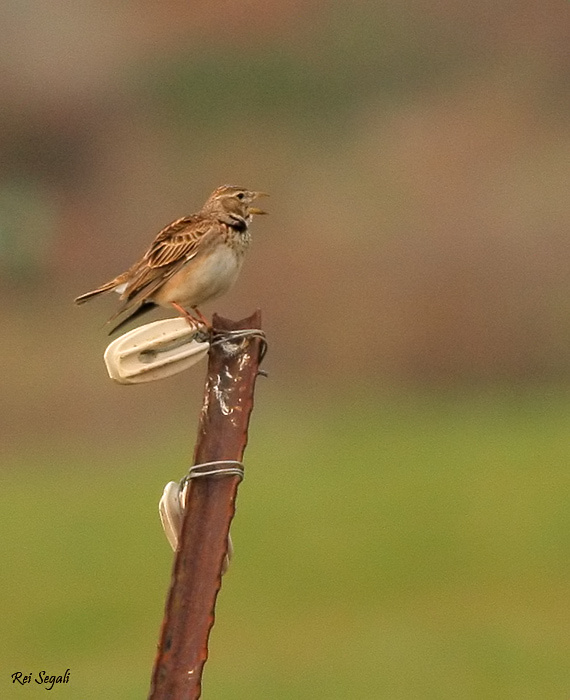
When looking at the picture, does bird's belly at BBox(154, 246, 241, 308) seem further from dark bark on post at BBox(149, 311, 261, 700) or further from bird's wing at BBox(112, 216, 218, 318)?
dark bark on post at BBox(149, 311, 261, 700)

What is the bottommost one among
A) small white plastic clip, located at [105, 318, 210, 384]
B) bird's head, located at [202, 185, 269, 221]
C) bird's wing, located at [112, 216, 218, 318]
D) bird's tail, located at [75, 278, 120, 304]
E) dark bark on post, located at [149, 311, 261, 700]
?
dark bark on post, located at [149, 311, 261, 700]

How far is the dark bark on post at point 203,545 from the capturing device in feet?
15.0

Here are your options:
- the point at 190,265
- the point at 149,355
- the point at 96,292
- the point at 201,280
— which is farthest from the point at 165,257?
the point at 149,355

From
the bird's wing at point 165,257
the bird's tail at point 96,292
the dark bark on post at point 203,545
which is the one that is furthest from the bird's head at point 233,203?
the dark bark on post at point 203,545

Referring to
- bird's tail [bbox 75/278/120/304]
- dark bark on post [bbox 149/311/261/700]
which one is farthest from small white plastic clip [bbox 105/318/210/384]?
bird's tail [bbox 75/278/120/304]

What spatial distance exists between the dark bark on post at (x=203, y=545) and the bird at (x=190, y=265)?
2388mm

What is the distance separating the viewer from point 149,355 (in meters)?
5.02

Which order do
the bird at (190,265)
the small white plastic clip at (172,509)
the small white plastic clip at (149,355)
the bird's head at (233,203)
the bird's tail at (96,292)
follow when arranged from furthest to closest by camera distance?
the bird's head at (233,203), the bird at (190,265), the bird's tail at (96,292), the small white plastic clip at (149,355), the small white plastic clip at (172,509)

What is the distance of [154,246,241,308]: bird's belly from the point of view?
7562 mm

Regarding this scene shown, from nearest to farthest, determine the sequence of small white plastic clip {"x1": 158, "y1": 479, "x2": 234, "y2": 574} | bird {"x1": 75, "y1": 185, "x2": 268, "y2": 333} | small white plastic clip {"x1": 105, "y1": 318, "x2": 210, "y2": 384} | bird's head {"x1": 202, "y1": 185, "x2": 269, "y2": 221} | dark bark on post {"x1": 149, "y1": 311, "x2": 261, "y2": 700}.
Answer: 1. dark bark on post {"x1": 149, "y1": 311, "x2": 261, "y2": 700}
2. small white plastic clip {"x1": 158, "y1": 479, "x2": 234, "y2": 574}
3. small white plastic clip {"x1": 105, "y1": 318, "x2": 210, "y2": 384}
4. bird {"x1": 75, "y1": 185, "x2": 268, "y2": 333}
5. bird's head {"x1": 202, "y1": 185, "x2": 269, "y2": 221}

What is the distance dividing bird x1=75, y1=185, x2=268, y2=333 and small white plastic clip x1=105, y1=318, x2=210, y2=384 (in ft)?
6.91

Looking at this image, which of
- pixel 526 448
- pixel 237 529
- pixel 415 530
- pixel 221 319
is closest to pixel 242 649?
pixel 237 529

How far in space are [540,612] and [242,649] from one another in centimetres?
324

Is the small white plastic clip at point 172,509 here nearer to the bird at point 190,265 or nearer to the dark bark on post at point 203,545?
the dark bark on post at point 203,545
